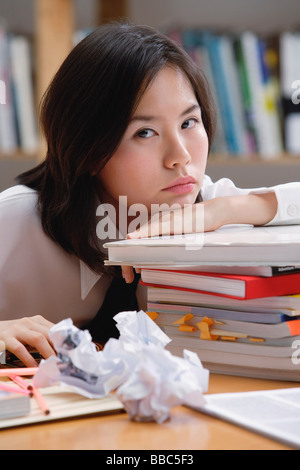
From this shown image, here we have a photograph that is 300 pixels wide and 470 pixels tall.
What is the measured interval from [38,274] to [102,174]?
0.24 meters

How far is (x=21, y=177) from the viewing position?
137 centimetres

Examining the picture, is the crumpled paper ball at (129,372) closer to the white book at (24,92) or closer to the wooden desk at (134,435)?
the wooden desk at (134,435)

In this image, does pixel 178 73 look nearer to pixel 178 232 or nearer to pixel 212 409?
pixel 178 232

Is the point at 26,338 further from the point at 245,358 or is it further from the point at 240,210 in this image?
the point at 240,210

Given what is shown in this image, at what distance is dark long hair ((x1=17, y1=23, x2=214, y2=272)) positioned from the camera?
1.09 m

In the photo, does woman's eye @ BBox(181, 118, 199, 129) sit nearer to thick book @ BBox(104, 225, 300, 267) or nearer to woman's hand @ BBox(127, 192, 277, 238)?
woman's hand @ BBox(127, 192, 277, 238)

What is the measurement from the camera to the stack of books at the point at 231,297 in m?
0.73

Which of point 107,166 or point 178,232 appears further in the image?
point 107,166

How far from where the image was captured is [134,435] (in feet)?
1.82

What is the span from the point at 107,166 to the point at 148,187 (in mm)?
100
